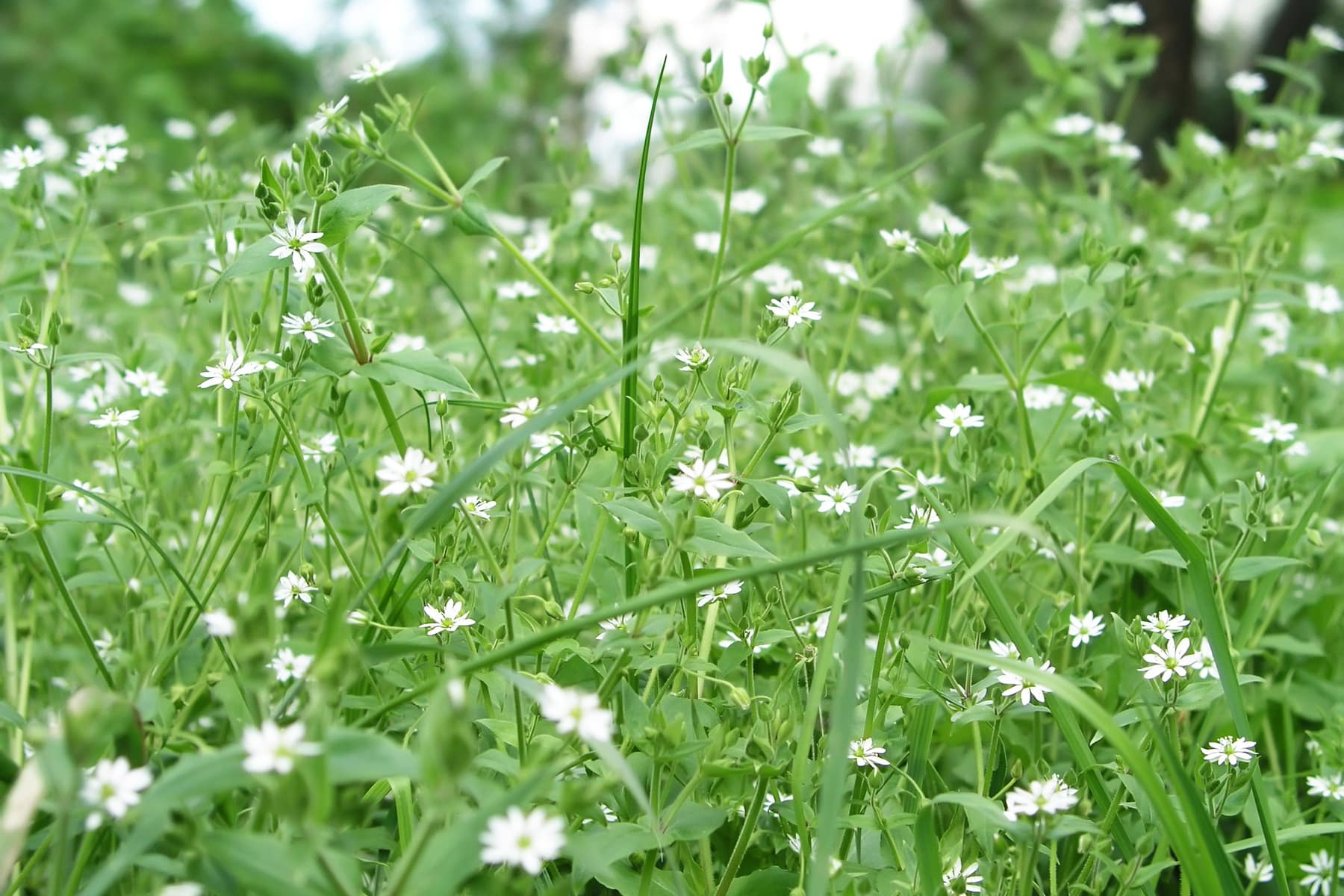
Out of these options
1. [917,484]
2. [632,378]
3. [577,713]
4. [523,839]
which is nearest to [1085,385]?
[917,484]

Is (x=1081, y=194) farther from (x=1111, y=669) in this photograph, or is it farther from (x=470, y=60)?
(x=470, y=60)

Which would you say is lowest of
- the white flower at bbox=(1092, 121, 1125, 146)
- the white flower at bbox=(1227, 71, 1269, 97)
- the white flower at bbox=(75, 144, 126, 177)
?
the white flower at bbox=(1092, 121, 1125, 146)

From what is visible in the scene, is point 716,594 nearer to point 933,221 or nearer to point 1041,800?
point 1041,800

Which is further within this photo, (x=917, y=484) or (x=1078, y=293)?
(x=1078, y=293)

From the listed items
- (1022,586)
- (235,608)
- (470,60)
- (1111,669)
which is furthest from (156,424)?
(470,60)

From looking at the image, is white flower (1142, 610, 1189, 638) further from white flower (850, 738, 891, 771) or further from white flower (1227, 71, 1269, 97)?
white flower (1227, 71, 1269, 97)

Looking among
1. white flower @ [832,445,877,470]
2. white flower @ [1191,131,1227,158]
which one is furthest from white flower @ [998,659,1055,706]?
white flower @ [1191,131,1227,158]

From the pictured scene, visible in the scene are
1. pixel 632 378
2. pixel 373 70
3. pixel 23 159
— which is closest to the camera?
pixel 632 378
